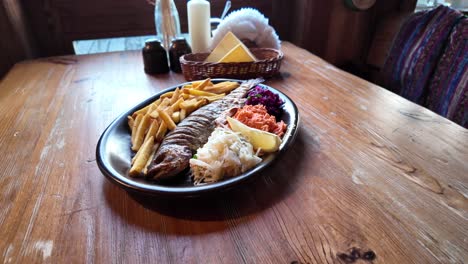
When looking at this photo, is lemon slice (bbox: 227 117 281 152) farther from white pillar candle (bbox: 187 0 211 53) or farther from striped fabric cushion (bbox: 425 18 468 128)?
striped fabric cushion (bbox: 425 18 468 128)

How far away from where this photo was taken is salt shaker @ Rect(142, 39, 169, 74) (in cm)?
131

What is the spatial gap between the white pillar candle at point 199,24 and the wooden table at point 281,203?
683mm

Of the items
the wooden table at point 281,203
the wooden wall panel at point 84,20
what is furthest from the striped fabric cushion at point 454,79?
the wooden wall panel at point 84,20

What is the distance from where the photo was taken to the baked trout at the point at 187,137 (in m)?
0.58

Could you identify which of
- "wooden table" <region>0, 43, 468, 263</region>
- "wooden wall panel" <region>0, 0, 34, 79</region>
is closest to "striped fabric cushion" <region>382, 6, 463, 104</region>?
"wooden table" <region>0, 43, 468, 263</region>

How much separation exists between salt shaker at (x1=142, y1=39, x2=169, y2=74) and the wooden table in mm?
483

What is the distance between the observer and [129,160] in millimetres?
664

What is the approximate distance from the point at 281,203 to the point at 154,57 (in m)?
1.02

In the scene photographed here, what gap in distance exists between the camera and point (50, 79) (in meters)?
1.30

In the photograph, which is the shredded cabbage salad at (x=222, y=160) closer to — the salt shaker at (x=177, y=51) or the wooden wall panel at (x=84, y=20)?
the salt shaker at (x=177, y=51)

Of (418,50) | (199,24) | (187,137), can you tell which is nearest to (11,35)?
(199,24)

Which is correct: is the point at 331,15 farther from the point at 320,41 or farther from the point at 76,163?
the point at 76,163

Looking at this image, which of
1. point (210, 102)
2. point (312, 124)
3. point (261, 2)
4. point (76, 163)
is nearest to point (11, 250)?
point (76, 163)

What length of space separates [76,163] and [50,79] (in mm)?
817
